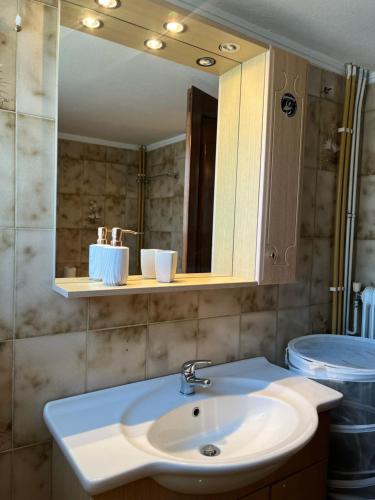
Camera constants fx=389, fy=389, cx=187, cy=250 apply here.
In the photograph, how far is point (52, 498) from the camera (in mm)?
1196

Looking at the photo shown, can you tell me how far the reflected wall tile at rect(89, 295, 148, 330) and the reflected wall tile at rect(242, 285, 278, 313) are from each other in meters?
0.46

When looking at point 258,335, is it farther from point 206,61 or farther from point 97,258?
point 206,61

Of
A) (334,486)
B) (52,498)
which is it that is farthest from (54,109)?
(334,486)

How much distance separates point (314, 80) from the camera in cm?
178

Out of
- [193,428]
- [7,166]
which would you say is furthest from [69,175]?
[193,428]

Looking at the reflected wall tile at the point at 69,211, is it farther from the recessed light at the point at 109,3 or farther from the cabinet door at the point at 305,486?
the cabinet door at the point at 305,486

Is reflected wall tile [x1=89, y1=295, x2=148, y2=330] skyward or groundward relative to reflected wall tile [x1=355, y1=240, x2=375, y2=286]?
groundward

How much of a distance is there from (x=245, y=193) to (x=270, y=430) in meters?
0.83

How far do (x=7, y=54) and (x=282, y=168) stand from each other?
0.96 metres

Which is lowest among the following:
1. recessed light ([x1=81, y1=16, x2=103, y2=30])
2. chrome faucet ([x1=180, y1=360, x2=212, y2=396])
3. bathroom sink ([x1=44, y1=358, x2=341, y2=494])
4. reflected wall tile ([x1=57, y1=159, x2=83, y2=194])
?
bathroom sink ([x1=44, y1=358, x2=341, y2=494])

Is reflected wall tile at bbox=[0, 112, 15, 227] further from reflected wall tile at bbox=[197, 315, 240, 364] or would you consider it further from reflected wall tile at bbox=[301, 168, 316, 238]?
reflected wall tile at bbox=[301, 168, 316, 238]

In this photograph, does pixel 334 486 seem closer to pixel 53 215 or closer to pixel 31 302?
pixel 31 302

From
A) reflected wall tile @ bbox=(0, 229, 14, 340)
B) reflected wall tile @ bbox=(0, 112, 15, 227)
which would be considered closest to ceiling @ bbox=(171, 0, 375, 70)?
reflected wall tile @ bbox=(0, 112, 15, 227)

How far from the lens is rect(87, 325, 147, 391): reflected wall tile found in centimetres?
125
